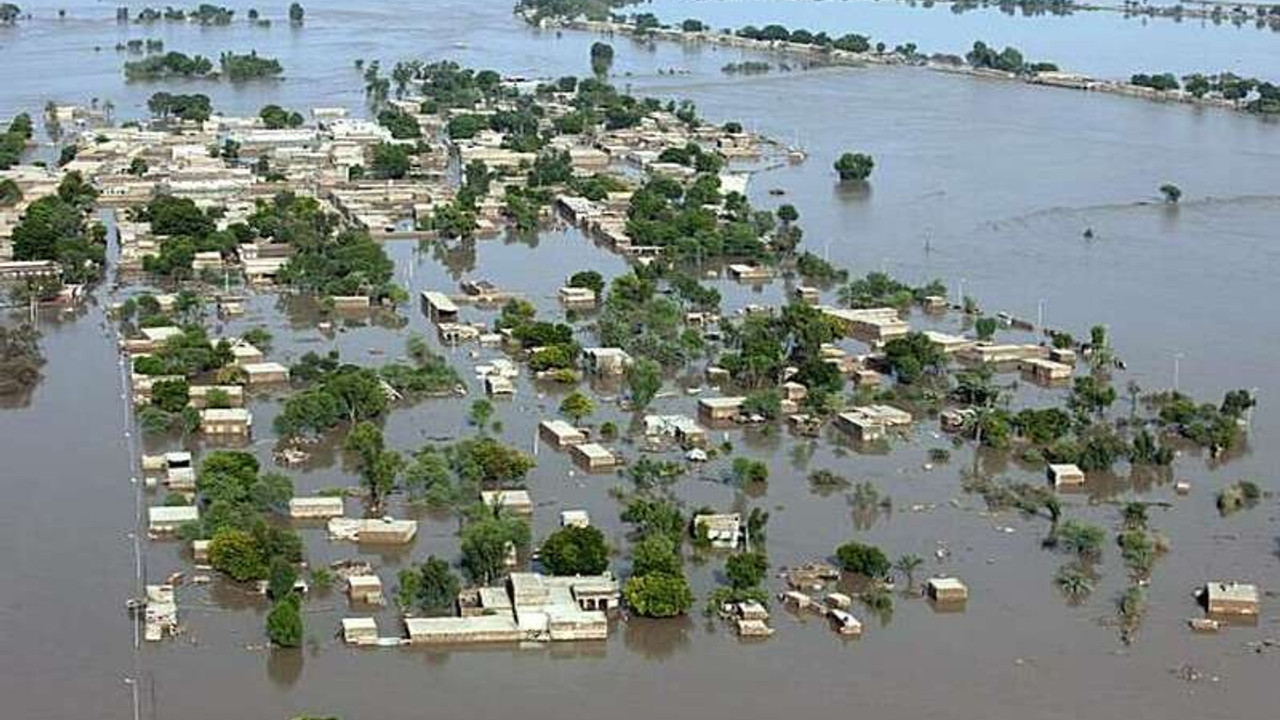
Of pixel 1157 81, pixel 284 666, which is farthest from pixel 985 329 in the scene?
pixel 1157 81

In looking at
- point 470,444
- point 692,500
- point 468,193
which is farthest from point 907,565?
point 468,193

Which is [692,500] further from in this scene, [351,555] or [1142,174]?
[1142,174]

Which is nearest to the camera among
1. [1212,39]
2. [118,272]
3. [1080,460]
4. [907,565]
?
[907,565]

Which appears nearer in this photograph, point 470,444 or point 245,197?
point 470,444

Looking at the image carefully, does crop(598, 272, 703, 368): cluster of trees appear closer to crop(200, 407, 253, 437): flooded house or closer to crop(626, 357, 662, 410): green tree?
crop(626, 357, 662, 410): green tree

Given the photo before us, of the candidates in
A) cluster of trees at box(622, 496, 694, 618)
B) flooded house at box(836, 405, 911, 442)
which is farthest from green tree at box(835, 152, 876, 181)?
cluster of trees at box(622, 496, 694, 618)

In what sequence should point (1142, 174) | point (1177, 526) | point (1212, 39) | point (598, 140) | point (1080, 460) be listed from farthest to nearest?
point (1212, 39)
point (598, 140)
point (1142, 174)
point (1080, 460)
point (1177, 526)

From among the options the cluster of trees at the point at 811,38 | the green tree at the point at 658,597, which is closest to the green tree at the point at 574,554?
the green tree at the point at 658,597
